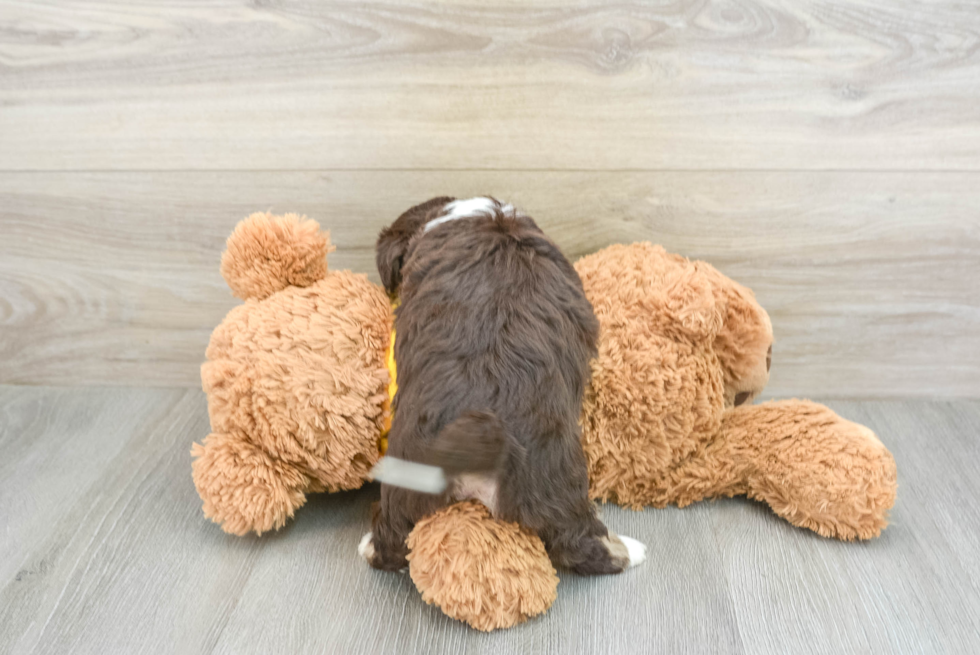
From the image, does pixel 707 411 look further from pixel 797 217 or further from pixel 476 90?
pixel 476 90

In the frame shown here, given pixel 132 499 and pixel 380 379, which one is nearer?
pixel 380 379

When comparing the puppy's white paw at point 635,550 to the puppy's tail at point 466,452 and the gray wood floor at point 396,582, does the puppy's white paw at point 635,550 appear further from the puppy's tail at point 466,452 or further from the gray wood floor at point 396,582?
the puppy's tail at point 466,452

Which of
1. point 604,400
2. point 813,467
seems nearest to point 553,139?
point 604,400

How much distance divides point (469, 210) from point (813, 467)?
429 millimetres

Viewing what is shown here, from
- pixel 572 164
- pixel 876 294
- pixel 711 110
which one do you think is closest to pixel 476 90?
pixel 572 164

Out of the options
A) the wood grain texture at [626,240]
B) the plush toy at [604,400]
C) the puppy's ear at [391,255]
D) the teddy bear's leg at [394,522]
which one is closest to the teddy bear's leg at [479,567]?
the teddy bear's leg at [394,522]

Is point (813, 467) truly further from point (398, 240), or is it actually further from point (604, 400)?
point (398, 240)

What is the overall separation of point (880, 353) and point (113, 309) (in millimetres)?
1024

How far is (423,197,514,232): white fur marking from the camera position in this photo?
2.21 feet

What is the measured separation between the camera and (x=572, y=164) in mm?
821

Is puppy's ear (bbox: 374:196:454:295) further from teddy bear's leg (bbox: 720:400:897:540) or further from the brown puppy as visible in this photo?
teddy bear's leg (bbox: 720:400:897:540)

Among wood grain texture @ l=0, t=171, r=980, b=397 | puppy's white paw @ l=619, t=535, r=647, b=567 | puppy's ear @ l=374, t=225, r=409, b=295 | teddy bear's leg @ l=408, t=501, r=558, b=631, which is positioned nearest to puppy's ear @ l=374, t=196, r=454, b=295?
puppy's ear @ l=374, t=225, r=409, b=295

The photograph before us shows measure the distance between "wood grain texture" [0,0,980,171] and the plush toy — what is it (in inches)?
6.6

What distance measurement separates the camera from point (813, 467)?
0.70m
